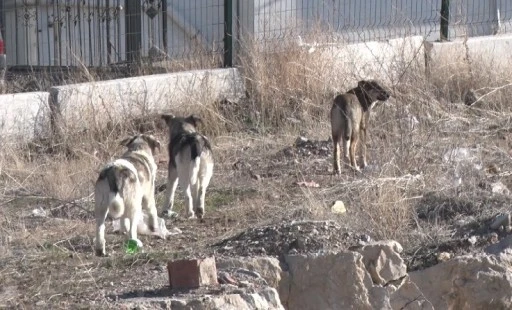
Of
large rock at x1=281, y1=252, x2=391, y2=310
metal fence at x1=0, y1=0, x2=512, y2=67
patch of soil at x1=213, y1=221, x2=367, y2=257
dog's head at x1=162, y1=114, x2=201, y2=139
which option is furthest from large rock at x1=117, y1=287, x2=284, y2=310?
metal fence at x1=0, y1=0, x2=512, y2=67

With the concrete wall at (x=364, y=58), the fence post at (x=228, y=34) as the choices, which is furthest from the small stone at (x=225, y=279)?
the fence post at (x=228, y=34)

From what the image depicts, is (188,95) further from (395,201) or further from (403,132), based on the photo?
(395,201)

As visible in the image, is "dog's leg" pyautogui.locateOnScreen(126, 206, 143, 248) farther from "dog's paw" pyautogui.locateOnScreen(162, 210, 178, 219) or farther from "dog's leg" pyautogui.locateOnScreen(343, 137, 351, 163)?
"dog's leg" pyautogui.locateOnScreen(343, 137, 351, 163)

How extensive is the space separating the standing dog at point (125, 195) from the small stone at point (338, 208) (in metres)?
1.40

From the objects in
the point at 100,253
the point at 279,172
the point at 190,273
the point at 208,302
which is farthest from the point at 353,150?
the point at 208,302

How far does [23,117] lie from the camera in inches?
458

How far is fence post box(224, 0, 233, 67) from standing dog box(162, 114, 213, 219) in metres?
4.45

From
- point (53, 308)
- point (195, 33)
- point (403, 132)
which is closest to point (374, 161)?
point (403, 132)

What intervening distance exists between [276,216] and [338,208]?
0.50m

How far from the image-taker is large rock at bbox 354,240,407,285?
7.31 metres

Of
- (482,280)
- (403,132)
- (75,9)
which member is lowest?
(482,280)

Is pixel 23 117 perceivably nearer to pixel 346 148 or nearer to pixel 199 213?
pixel 199 213

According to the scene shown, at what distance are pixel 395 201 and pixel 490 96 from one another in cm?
524

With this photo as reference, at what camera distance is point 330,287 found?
722cm
